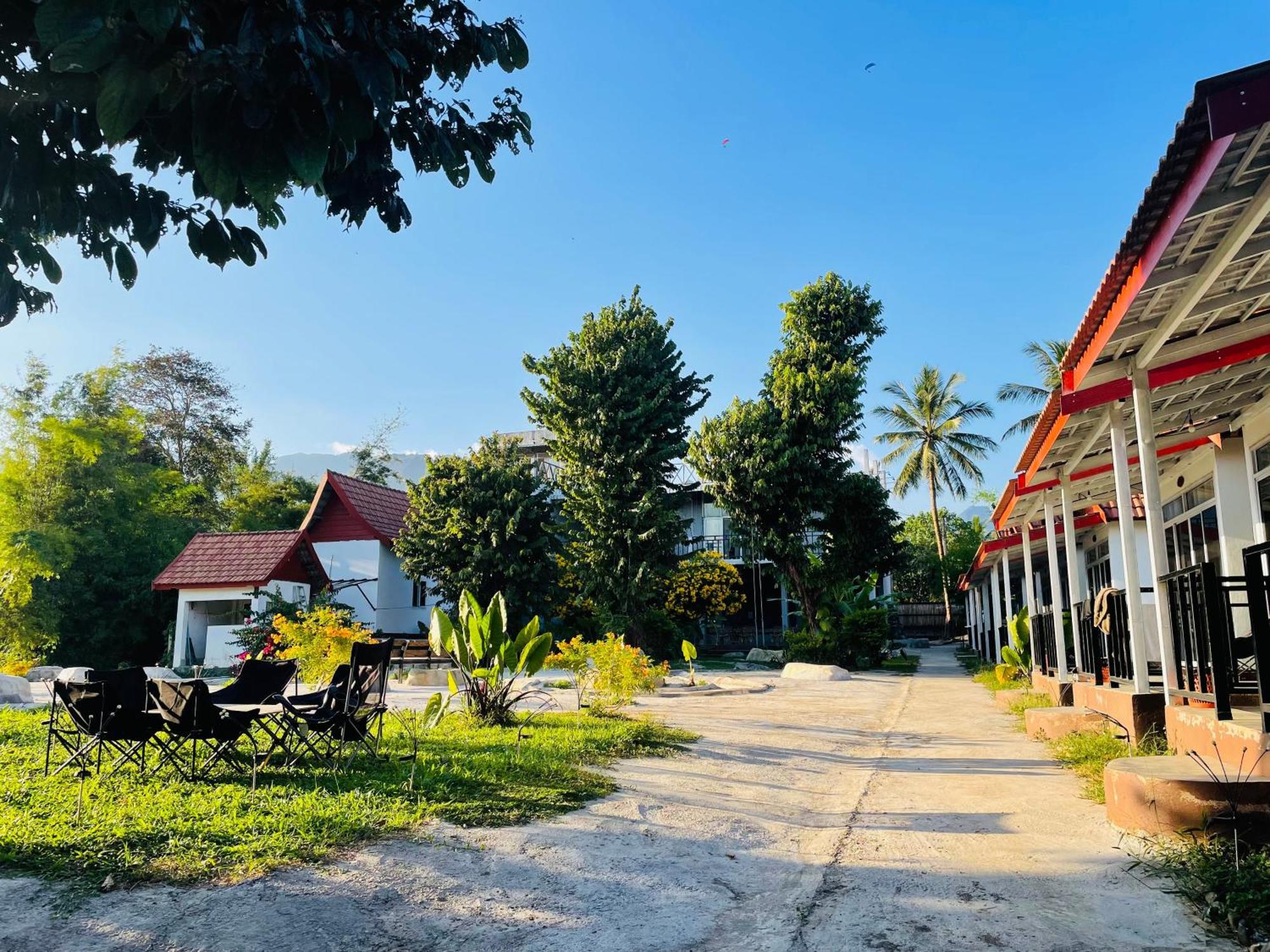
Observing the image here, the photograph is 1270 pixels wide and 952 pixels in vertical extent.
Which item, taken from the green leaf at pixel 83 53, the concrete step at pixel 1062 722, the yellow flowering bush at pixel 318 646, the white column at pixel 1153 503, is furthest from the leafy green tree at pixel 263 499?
the green leaf at pixel 83 53

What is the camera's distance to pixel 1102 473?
1151 centimetres

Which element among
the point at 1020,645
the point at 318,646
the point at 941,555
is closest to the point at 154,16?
the point at 318,646

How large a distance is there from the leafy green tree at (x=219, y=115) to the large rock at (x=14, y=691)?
13901 mm

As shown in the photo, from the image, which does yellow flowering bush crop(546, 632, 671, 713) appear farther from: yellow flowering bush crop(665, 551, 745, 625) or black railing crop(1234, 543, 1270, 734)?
yellow flowering bush crop(665, 551, 745, 625)

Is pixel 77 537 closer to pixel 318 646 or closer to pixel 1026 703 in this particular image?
pixel 318 646

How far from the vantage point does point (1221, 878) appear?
4.29m

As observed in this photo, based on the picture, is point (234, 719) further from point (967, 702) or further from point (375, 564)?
point (375, 564)

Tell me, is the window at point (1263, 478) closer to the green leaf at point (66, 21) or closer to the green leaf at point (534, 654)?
the green leaf at point (534, 654)

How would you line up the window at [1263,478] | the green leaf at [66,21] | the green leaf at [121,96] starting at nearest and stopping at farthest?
the green leaf at [66,21] → the green leaf at [121,96] → the window at [1263,478]

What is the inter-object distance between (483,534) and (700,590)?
770 centimetres

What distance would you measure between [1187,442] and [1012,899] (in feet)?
23.4

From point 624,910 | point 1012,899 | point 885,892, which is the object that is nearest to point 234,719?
point 624,910

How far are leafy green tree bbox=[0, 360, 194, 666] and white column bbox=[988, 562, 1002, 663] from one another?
85.4 feet

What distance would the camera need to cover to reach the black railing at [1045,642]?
44.5ft
